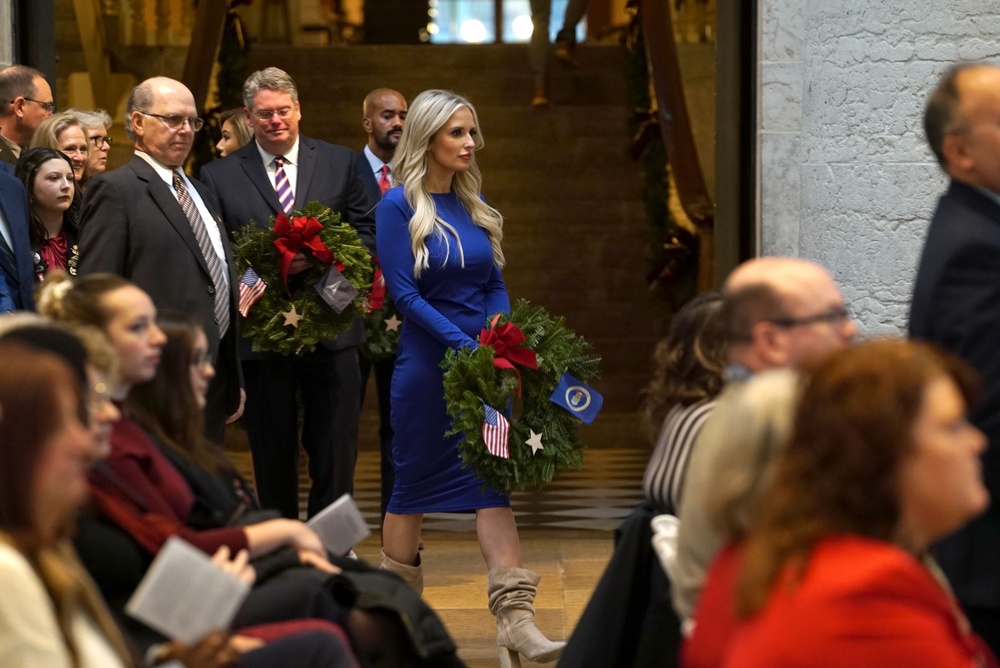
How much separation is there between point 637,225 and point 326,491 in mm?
8471

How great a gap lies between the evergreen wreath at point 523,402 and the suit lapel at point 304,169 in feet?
5.10

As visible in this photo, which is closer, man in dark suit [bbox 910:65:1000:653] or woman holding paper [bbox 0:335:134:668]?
A: woman holding paper [bbox 0:335:134:668]

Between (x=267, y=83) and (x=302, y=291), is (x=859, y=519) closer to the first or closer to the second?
(x=302, y=291)

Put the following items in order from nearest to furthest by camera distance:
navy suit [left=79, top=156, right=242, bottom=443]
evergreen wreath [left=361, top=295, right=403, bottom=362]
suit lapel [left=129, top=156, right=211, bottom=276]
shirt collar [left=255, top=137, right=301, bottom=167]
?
navy suit [left=79, top=156, right=242, bottom=443], suit lapel [left=129, top=156, right=211, bottom=276], shirt collar [left=255, top=137, right=301, bottom=167], evergreen wreath [left=361, top=295, right=403, bottom=362]

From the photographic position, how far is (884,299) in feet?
18.5

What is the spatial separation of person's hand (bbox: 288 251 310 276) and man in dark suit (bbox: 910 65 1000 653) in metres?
3.26

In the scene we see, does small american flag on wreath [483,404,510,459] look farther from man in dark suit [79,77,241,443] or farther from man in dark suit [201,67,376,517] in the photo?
man in dark suit [201,67,376,517]

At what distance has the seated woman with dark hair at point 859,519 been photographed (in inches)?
88.0

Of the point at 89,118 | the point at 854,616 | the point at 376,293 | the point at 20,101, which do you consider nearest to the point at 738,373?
the point at 854,616

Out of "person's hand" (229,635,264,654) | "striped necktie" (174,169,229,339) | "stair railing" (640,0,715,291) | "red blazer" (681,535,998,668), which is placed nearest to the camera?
"red blazer" (681,535,998,668)

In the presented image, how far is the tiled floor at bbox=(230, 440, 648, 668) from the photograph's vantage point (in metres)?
6.14

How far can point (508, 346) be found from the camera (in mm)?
5422

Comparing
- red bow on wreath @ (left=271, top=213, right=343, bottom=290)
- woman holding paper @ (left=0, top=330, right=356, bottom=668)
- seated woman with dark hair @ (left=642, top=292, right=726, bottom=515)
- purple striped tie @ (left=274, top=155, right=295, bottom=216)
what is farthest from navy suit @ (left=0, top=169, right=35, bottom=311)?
woman holding paper @ (left=0, top=330, right=356, bottom=668)

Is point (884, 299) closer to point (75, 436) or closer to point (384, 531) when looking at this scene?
point (384, 531)
